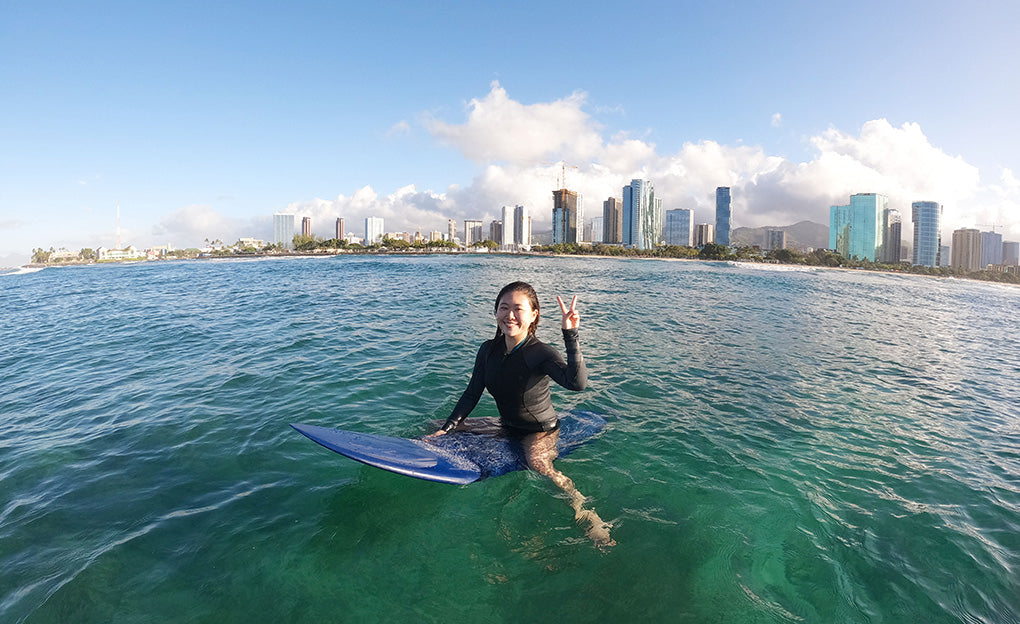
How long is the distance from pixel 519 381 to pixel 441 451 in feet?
4.21

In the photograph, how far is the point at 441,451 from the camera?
5172mm

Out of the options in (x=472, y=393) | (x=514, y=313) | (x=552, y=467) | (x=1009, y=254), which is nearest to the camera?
(x=514, y=313)

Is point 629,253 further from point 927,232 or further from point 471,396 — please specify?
point 471,396

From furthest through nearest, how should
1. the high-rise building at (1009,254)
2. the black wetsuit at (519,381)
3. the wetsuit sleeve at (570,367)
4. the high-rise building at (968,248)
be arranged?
the high-rise building at (1009,254) → the high-rise building at (968,248) → the black wetsuit at (519,381) → the wetsuit sleeve at (570,367)

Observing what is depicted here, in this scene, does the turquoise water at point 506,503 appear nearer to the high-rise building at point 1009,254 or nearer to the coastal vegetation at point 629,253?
the coastal vegetation at point 629,253

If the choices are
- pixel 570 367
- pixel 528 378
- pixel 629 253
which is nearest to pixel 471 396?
pixel 528 378

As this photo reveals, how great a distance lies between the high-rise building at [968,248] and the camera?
171 meters

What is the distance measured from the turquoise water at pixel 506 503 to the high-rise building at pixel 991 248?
24719 cm

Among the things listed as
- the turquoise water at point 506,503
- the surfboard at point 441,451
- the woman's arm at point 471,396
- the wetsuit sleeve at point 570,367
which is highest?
the wetsuit sleeve at point 570,367

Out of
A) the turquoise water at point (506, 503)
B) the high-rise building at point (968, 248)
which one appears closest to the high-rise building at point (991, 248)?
the high-rise building at point (968, 248)

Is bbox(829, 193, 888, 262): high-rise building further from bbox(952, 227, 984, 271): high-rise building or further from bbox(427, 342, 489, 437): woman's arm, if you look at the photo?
bbox(427, 342, 489, 437): woman's arm

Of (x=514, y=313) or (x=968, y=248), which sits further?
(x=968, y=248)

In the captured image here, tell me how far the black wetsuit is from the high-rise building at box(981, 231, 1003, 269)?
844 ft

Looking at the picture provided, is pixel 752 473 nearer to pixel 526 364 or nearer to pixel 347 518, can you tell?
pixel 526 364
